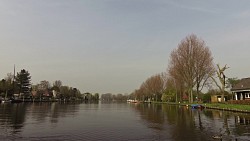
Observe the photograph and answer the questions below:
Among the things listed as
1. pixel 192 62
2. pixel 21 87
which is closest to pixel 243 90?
pixel 192 62

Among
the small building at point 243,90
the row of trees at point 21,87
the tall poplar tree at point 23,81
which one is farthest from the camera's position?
the tall poplar tree at point 23,81

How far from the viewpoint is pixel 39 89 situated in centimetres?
17350

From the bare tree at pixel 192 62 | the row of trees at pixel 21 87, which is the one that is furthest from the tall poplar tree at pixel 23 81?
the bare tree at pixel 192 62

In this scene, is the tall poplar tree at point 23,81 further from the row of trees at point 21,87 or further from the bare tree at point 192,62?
the bare tree at point 192,62

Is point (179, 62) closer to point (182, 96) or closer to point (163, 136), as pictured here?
point (182, 96)

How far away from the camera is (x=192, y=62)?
7325cm

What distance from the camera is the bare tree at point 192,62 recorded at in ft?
235

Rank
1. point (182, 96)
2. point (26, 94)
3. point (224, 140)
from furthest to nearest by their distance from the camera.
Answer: point (26, 94) < point (182, 96) < point (224, 140)

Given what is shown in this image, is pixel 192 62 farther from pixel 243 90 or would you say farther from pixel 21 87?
pixel 21 87

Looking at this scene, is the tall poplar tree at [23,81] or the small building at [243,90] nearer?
the small building at [243,90]

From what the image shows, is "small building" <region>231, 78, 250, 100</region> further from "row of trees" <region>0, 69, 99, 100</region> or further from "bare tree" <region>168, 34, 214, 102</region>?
"row of trees" <region>0, 69, 99, 100</region>

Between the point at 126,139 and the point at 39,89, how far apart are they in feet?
541

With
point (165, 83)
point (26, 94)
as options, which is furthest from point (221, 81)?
point (26, 94)

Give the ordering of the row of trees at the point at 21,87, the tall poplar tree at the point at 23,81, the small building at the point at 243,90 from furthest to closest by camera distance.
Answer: the tall poplar tree at the point at 23,81
the row of trees at the point at 21,87
the small building at the point at 243,90
